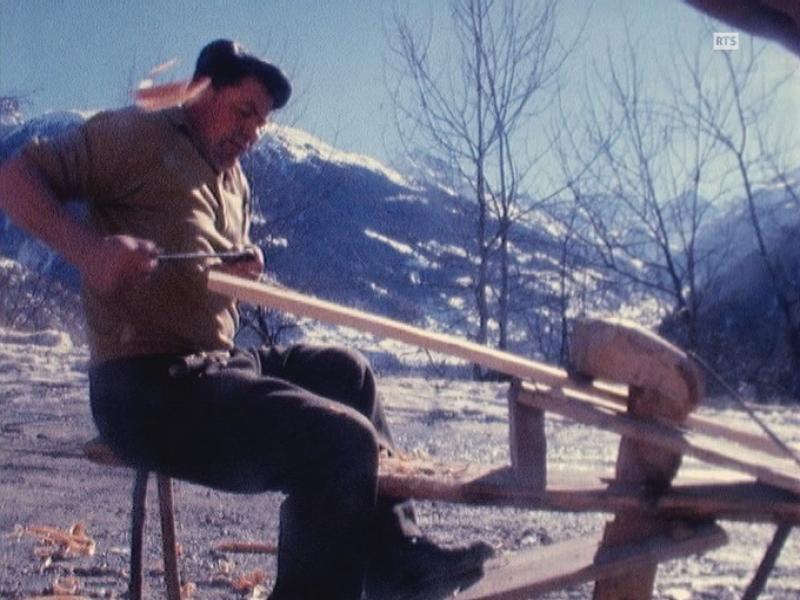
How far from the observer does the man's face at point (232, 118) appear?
9.02 feet

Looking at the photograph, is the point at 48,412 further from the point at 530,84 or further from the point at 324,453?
the point at 530,84

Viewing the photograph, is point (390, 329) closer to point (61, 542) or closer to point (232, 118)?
point (232, 118)

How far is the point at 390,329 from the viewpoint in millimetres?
2270

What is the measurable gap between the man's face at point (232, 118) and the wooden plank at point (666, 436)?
3.69 ft

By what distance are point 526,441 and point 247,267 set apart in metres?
0.97

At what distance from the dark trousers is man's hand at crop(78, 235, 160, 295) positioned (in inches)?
10.9

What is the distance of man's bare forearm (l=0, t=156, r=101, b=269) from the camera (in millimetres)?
2332

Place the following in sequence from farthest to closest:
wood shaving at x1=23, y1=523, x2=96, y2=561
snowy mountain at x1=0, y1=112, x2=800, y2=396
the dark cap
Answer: snowy mountain at x1=0, y1=112, x2=800, y2=396 → wood shaving at x1=23, y1=523, x2=96, y2=561 → the dark cap

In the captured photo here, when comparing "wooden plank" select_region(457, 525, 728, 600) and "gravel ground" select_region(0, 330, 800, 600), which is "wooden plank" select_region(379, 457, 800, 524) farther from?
"gravel ground" select_region(0, 330, 800, 600)

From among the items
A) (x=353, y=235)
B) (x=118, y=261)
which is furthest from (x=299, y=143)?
(x=353, y=235)

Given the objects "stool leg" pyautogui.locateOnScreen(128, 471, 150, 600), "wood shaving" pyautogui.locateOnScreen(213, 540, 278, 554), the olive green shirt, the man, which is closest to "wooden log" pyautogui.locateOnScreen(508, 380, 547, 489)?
the man

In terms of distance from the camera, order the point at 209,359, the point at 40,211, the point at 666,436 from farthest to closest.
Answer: the point at 209,359, the point at 40,211, the point at 666,436

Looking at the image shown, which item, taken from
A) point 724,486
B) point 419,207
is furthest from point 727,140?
point 419,207

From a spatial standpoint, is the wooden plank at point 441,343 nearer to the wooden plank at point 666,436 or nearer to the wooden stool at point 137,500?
the wooden plank at point 666,436
